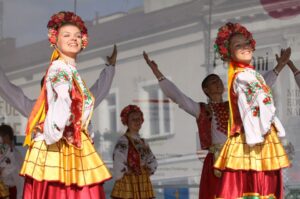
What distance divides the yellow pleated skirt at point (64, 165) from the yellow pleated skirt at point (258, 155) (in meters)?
0.81

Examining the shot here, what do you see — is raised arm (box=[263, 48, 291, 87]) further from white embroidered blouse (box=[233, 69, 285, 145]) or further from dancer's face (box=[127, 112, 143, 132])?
dancer's face (box=[127, 112, 143, 132])

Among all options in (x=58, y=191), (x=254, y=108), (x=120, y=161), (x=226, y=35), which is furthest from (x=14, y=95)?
(x=120, y=161)

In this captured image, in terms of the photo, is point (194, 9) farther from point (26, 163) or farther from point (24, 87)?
point (26, 163)

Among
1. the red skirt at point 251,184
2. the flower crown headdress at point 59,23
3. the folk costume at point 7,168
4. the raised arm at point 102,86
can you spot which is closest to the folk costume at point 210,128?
the raised arm at point 102,86

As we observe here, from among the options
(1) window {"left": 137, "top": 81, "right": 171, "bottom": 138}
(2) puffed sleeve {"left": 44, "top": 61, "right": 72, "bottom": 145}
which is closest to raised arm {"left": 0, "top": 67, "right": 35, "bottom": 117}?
(2) puffed sleeve {"left": 44, "top": 61, "right": 72, "bottom": 145}

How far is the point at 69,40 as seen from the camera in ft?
13.0

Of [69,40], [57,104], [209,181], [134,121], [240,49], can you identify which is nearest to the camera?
[57,104]

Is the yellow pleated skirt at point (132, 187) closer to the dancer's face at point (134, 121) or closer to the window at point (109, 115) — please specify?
the dancer's face at point (134, 121)

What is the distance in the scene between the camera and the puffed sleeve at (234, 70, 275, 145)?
4.04 m

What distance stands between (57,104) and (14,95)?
3.14 ft

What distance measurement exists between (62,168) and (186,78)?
3.55 meters

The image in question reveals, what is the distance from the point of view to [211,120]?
16.9ft

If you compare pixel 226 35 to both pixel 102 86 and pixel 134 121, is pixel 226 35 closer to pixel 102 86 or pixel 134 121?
pixel 102 86

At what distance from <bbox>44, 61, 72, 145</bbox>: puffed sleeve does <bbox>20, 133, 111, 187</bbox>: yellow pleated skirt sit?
10 cm
